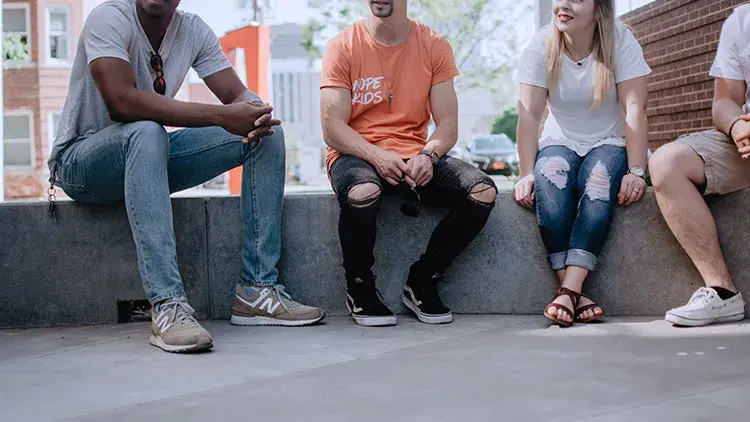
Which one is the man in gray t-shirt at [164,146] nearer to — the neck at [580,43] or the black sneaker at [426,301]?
the black sneaker at [426,301]

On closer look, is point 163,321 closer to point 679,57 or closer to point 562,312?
point 562,312

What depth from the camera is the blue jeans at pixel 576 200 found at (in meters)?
3.68

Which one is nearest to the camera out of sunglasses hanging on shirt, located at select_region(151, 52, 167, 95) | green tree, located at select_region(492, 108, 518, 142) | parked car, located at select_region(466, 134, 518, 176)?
sunglasses hanging on shirt, located at select_region(151, 52, 167, 95)

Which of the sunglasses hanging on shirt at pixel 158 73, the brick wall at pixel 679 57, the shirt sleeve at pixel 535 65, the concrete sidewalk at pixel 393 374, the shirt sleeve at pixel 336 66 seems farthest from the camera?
the brick wall at pixel 679 57

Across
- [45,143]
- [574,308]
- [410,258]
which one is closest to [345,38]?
[410,258]

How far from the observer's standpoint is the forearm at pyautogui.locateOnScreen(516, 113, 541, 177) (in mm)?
3904

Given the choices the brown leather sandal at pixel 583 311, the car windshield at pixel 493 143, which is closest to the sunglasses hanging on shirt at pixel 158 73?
the brown leather sandal at pixel 583 311

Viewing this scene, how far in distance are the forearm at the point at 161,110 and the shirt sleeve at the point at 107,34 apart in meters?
0.17

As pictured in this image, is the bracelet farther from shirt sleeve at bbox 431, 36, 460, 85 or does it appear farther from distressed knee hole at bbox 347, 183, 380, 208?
distressed knee hole at bbox 347, 183, 380, 208

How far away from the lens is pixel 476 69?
3625cm

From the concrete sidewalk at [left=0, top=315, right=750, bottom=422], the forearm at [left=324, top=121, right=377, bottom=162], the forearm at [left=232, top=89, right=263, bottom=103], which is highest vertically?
the forearm at [left=232, top=89, right=263, bottom=103]

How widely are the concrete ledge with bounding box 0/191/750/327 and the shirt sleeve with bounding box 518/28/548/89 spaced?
1.78ft

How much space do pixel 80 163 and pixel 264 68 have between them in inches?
419

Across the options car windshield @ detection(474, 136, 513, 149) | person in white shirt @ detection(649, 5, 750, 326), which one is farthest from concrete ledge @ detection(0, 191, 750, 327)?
car windshield @ detection(474, 136, 513, 149)
